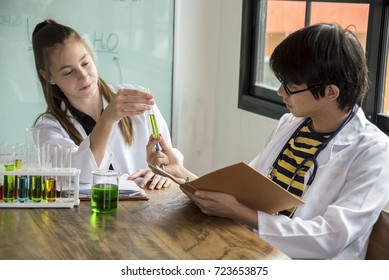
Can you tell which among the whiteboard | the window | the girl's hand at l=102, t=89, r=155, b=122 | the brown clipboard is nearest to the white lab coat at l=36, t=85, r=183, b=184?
the girl's hand at l=102, t=89, r=155, b=122

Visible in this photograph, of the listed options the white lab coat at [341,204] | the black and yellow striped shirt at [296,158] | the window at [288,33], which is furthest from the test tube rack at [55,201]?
the window at [288,33]

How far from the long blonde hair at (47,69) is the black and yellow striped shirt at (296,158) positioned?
2.10 ft

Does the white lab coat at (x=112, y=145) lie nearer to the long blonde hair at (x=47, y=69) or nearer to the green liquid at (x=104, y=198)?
the long blonde hair at (x=47, y=69)

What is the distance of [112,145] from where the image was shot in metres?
2.45

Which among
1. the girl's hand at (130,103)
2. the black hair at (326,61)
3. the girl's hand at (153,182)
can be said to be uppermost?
the black hair at (326,61)

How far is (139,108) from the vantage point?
6.97 ft

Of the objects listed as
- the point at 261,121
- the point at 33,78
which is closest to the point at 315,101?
the point at 261,121

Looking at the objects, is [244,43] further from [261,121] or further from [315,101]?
[315,101]

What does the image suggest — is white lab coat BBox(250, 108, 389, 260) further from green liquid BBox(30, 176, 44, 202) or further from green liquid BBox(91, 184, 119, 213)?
green liquid BBox(30, 176, 44, 202)

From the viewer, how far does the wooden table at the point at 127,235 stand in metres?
1.51

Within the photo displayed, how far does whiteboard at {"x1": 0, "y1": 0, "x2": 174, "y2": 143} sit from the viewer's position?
3.58 meters

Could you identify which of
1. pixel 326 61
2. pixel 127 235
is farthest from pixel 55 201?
pixel 326 61

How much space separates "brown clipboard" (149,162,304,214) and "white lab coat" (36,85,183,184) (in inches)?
17.1
